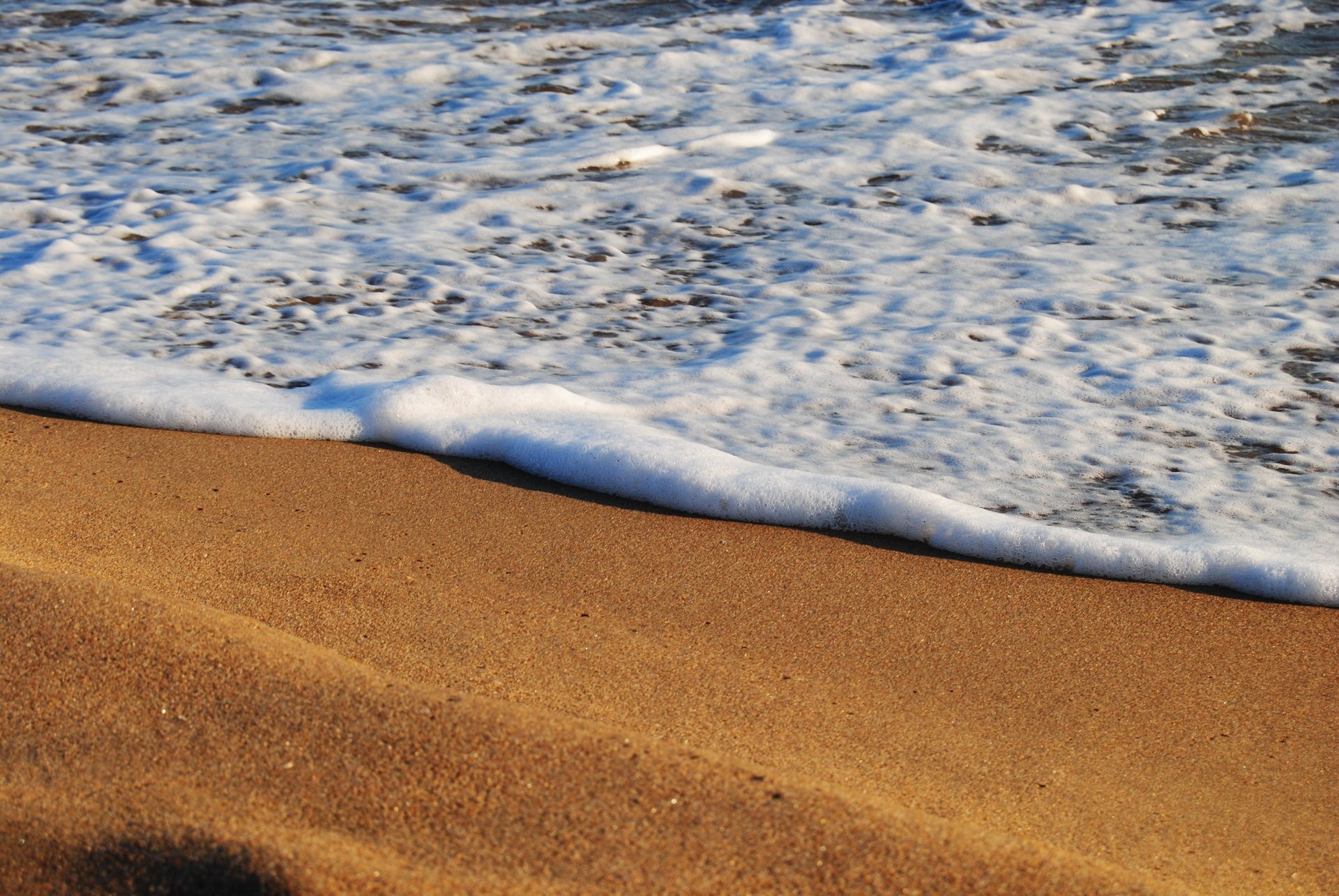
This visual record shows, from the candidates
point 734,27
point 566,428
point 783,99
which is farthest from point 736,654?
point 734,27

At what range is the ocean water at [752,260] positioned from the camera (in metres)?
2.93

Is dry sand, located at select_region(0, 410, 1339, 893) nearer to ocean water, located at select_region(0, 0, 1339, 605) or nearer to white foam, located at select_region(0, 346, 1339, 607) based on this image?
white foam, located at select_region(0, 346, 1339, 607)

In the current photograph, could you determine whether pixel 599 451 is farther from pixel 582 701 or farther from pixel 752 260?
pixel 752 260

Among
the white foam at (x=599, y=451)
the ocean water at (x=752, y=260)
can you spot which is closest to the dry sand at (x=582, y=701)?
the white foam at (x=599, y=451)

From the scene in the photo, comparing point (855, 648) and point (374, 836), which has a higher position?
point (374, 836)

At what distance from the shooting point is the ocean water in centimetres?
293

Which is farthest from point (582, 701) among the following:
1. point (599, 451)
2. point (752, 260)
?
point (752, 260)

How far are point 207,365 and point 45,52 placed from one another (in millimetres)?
4640

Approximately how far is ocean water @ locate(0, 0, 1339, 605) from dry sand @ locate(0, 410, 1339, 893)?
233 mm

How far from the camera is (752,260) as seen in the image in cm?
435

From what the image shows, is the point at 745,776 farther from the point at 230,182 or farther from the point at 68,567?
the point at 230,182

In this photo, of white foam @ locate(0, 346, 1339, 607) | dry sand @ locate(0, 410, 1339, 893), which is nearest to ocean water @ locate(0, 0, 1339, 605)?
white foam @ locate(0, 346, 1339, 607)

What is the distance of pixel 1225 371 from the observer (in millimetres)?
3426

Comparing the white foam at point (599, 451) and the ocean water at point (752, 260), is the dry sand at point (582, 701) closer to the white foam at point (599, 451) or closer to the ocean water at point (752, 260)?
the white foam at point (599, 451)
